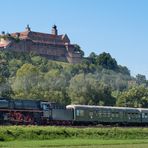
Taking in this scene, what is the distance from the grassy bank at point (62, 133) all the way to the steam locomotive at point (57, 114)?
9.21 meters

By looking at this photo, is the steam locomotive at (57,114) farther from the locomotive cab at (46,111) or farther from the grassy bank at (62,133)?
the grassy bank at (62,133)

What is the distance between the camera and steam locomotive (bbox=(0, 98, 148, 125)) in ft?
196

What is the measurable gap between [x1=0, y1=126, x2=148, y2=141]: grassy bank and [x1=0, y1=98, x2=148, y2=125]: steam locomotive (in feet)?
30.2

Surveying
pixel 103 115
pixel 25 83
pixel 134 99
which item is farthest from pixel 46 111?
pixel 134 99

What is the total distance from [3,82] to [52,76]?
20.9m

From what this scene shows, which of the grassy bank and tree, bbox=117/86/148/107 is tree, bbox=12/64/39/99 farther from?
the grassy bank

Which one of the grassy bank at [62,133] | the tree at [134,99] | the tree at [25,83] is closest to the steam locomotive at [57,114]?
the grassy bank at [62,133]

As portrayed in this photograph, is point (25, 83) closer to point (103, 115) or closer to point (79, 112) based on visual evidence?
point (103, 115)

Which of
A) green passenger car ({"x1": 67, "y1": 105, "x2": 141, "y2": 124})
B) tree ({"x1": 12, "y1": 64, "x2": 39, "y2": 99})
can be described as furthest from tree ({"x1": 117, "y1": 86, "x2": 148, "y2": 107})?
green passenger car ({"x1": 67, "y1": 105, "x2": 141, "y2": 124})

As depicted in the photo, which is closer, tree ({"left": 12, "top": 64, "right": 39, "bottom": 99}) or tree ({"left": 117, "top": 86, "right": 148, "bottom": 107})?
tree ({"left": 12, "top": 64, "right": 39, "bottom": 99})

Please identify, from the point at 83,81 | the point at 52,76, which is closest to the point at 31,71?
the point at 52,76

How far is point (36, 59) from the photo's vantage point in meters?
187

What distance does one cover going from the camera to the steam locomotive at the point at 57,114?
59.8m

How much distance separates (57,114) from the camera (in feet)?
209
